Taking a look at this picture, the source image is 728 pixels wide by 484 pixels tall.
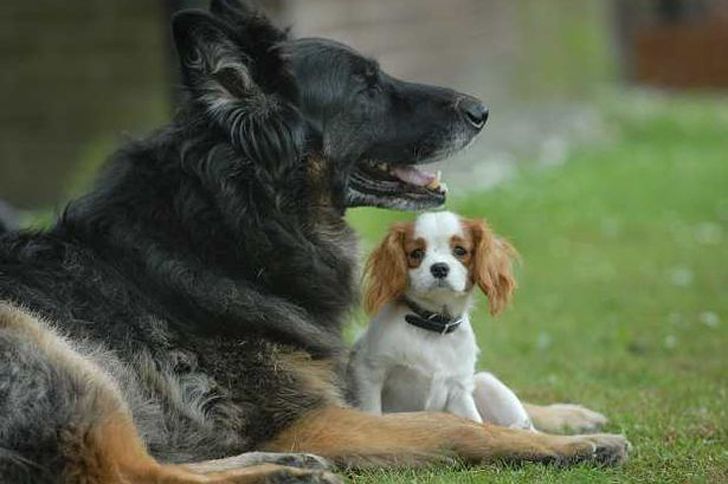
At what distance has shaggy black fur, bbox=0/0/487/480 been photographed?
5.01m

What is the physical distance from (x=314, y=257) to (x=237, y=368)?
64cm

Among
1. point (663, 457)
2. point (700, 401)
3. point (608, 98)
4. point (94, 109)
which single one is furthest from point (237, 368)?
point (608, 98)

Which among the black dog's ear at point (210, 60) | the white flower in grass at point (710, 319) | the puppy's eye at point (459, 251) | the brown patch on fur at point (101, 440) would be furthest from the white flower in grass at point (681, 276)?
the brown patch on fur at point (101, 440)

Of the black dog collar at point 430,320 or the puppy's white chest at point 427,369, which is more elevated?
the black dog collar at point 430,320

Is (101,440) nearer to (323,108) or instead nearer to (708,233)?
(323,108)

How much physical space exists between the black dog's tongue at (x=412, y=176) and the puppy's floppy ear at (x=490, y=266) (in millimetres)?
277

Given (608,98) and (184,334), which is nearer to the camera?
(184,334)

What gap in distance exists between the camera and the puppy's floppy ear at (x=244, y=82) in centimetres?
528

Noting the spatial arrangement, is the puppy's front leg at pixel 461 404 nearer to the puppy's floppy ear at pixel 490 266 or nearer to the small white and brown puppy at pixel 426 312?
the small white and brown puppy at pixel 426 312

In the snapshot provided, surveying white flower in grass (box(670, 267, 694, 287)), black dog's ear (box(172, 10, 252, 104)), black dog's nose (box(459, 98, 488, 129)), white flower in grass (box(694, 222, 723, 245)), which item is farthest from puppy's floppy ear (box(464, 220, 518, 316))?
white flower in grass (box(694, 222, 723, 245))

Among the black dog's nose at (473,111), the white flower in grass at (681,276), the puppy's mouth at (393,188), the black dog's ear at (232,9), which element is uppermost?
the white flower in grass at (681,276)

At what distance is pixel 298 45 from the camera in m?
5.60

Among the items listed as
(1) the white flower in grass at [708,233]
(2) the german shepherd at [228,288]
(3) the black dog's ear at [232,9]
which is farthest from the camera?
(1) the white flower in grass at [708,233]

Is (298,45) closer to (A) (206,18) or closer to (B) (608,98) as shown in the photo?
(A) (206,18)
